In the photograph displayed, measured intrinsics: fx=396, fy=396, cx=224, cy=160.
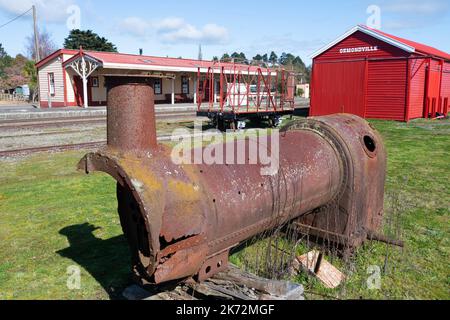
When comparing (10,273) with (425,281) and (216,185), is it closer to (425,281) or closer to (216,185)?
(216,185)

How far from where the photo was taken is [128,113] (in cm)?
237

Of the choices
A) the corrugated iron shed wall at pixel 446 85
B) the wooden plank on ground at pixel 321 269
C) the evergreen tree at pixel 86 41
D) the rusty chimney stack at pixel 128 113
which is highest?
the evergreen tree at pixel 86 41

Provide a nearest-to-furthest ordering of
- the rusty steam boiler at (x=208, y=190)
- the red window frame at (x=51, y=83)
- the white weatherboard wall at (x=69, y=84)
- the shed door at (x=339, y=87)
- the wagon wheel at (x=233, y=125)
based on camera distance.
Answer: the rusty steam boiler at (x=208, y=190) → the wagon wheel at (x=233, y=125) → the shed door at (x=339, y=87) → the white weatherboard wall at (x=69, y=84) → the red window frame at (x=51, y=83)

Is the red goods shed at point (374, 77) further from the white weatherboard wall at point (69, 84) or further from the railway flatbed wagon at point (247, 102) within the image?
the white weatherboard wall at point (69, 84)

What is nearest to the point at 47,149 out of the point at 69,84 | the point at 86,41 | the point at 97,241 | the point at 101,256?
the point at 97,241

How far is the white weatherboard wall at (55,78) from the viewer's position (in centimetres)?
2998

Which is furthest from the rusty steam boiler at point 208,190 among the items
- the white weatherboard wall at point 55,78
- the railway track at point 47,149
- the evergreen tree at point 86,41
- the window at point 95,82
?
the evergreen tree at point 86,41

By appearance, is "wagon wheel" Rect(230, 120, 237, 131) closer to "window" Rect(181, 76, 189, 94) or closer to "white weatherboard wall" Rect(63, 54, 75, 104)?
"white weatherboard wall" Rect(63, 54, 75, 104)

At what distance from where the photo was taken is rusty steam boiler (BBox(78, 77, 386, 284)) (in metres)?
2.36

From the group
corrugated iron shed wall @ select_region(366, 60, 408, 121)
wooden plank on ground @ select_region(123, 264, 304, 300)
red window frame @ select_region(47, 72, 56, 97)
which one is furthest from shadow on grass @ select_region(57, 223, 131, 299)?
red window frame @ select_region(47, 72, 56, 97)

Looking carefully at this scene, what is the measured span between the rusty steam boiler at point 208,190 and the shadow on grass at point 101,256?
1346mm

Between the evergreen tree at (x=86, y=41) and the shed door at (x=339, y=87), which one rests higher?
the evergreen tree at (x=86, y=41)

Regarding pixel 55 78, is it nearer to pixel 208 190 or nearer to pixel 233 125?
pixel 233 125

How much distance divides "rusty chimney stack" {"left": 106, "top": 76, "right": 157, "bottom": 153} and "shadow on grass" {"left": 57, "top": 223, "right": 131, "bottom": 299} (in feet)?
6.08
